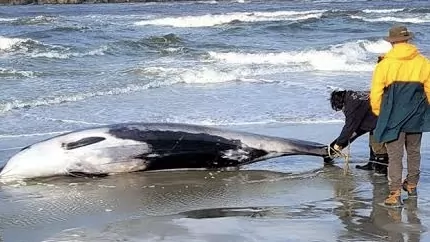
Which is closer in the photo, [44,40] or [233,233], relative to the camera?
[233,233]

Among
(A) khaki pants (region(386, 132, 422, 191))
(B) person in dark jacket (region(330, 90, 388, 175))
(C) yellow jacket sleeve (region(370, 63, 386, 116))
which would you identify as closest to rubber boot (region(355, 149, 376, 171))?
(B) person in dark jacket (region(330, 90, 388, 175))

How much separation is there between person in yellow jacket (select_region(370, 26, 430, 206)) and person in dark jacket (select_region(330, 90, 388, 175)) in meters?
1.26

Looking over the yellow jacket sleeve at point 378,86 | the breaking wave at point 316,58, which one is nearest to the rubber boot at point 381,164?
the yellow jacket sleeve at point 378,86

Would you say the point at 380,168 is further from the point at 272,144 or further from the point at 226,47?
the point at 226,47

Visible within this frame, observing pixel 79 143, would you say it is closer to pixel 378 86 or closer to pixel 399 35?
pixel 378 86

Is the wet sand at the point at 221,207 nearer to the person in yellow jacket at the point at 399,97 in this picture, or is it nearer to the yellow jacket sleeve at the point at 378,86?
the person in yellow jacket at the point at 399,97

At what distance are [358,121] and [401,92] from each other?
5.36 ft

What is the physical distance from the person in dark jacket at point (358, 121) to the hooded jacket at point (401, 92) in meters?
1.34

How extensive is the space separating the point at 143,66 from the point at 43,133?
10.4 metres

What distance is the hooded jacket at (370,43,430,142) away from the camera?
6.61 m

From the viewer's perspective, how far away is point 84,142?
859 centimetres

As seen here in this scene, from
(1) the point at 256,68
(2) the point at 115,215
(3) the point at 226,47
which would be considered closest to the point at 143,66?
(1) the point at 256,68

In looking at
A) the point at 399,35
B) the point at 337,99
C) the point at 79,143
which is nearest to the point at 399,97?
the point at 399,35

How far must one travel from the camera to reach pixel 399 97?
263 inches
